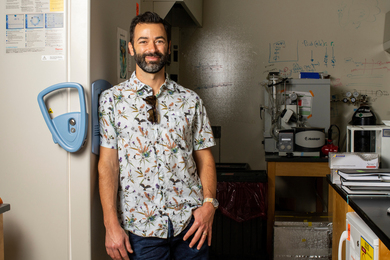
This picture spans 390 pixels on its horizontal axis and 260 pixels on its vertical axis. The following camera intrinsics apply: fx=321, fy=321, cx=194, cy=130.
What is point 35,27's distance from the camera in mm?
1224

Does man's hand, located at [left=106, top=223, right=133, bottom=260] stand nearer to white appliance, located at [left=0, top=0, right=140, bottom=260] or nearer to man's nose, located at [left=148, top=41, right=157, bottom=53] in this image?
white appliance, located at [left=0, top=0, right=140, bottom=260]

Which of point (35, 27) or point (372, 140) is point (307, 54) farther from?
point (35, 27)

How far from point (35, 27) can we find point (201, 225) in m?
0.99

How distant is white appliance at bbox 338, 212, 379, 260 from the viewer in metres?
1.12

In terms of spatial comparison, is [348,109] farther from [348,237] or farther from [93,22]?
[93,22]

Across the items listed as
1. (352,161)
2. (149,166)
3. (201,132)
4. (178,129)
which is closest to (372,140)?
(352,161)

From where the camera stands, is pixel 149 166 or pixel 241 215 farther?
pixel 241 215

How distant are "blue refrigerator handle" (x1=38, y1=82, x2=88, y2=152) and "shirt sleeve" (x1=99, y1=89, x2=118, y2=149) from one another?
70 millimetres

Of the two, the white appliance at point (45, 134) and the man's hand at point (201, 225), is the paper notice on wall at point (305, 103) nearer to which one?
the man's hand at point (201, 225)

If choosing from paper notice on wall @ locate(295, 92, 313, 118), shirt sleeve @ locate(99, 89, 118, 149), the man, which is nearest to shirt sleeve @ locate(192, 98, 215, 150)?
the man

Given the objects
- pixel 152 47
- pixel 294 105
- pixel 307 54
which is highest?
pixel 307 54

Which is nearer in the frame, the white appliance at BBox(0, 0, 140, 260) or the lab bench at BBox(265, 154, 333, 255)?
the white appliance at BBox(0, 0, 140, 260)

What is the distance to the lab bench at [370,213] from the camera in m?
1.03

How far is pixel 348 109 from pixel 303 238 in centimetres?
172
